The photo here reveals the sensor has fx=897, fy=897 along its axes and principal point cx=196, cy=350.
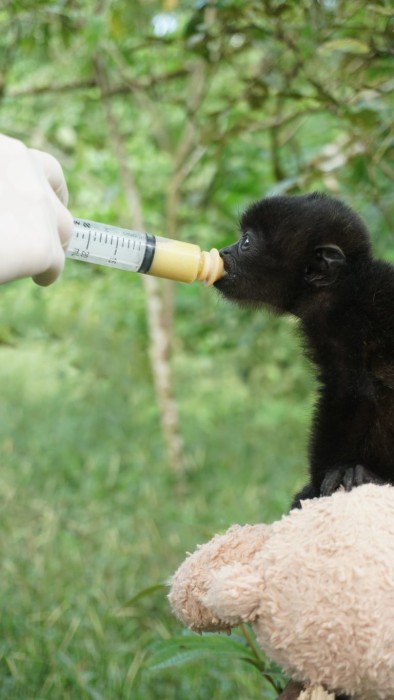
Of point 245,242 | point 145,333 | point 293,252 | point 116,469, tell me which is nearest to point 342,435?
point 293,252

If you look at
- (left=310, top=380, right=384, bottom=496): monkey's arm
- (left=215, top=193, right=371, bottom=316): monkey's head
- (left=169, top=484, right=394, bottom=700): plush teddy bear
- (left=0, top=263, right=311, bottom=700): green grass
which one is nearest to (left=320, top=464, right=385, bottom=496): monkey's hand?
(left=310, top=380, right=384, bottom=496): monkey's arm

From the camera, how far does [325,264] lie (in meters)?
1.76

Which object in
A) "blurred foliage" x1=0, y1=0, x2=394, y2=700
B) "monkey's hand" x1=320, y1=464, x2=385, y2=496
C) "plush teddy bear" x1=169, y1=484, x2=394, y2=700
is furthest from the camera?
"blurred foliage" x1=0, y1=0, x2=394, y2=700

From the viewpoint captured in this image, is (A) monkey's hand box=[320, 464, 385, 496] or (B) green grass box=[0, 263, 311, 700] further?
(B) green grass box=[0, 263, 311, 700]

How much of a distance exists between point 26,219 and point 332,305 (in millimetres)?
731

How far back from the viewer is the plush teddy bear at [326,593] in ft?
3.47

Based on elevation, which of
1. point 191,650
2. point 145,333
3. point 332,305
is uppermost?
point 332,305

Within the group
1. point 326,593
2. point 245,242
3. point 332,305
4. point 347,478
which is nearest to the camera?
point 326,593

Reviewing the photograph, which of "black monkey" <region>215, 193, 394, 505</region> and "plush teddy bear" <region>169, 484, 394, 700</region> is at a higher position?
"plush teddy bear" <region>169, 484, 394, 700</region>

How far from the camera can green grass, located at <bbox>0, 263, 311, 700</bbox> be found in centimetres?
257

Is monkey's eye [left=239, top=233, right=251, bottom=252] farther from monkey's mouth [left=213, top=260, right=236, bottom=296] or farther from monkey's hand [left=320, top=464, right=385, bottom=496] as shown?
monkey's hand [left=320, top=464, right=385, bottom=496]

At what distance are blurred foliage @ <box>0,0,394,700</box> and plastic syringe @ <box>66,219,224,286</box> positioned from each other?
0.99ft

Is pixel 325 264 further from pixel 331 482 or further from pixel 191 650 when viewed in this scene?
pixel 191 650

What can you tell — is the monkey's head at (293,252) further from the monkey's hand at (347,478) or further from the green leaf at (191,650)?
the green leaf at (191,650)
